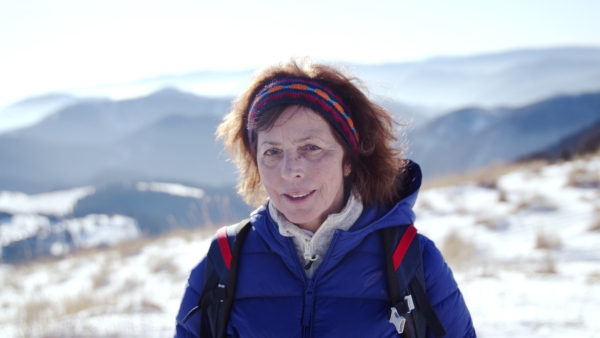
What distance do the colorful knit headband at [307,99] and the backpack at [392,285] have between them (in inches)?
17.3

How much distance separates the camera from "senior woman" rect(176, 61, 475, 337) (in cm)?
Answer: 149

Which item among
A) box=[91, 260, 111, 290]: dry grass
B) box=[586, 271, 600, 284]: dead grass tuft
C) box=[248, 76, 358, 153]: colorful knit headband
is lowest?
box=[91, 260, 111, 290]: dry grass

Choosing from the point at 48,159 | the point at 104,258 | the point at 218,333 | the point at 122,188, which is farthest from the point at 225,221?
the point at 48,159

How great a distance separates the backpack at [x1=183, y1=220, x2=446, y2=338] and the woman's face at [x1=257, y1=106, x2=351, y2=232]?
26cm

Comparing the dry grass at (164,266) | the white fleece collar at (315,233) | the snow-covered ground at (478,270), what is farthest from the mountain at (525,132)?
the white fleece collar at (315,233)

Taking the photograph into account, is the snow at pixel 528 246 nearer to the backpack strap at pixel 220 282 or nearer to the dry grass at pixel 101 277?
the backpack strap at pixel 220 282

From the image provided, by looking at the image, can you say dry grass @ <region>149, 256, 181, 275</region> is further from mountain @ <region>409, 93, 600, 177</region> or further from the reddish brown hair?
mountain @ <region>409, 93, 600, 177</region>

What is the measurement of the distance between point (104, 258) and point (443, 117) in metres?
78.2

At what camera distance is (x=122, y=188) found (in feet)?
242

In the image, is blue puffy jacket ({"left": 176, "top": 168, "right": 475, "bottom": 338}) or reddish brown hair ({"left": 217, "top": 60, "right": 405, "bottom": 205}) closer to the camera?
blue puffy jacket ({"left": 176, "top": 168, "right": 475, "bottom": 338})

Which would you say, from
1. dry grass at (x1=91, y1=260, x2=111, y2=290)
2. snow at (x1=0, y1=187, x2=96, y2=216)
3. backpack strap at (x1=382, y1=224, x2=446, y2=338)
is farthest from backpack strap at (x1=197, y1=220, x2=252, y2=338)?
snow at (x1=0, y1=187, x2=96, y2=216)

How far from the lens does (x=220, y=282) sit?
5.34 ft

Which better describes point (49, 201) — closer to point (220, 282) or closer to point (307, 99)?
point (220, 282)

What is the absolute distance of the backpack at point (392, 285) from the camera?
1456 mm
